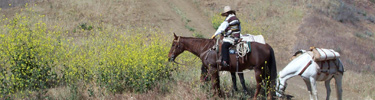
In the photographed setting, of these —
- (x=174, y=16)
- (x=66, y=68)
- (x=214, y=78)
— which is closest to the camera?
(x=214, y=78)

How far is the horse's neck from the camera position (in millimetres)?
7609

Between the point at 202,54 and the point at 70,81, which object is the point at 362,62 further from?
the point at 70,81

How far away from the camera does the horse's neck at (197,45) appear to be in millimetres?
7609

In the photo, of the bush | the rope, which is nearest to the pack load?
the rope

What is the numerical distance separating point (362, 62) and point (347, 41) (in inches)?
124

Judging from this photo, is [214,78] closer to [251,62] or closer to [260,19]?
[251,62]

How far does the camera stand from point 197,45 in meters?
7.68

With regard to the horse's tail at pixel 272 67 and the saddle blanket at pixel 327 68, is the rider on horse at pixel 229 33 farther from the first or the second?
the saddle blanket at pixel 327 68

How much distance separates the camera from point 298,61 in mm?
7336

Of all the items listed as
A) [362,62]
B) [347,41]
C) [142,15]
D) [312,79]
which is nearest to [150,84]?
[312,79]

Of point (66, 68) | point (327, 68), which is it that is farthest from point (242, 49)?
point (66, 68)

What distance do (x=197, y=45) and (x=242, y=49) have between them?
112 cm

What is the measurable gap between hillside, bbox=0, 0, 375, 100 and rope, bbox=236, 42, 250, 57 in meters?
7.99

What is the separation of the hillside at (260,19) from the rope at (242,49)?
7994 mm
